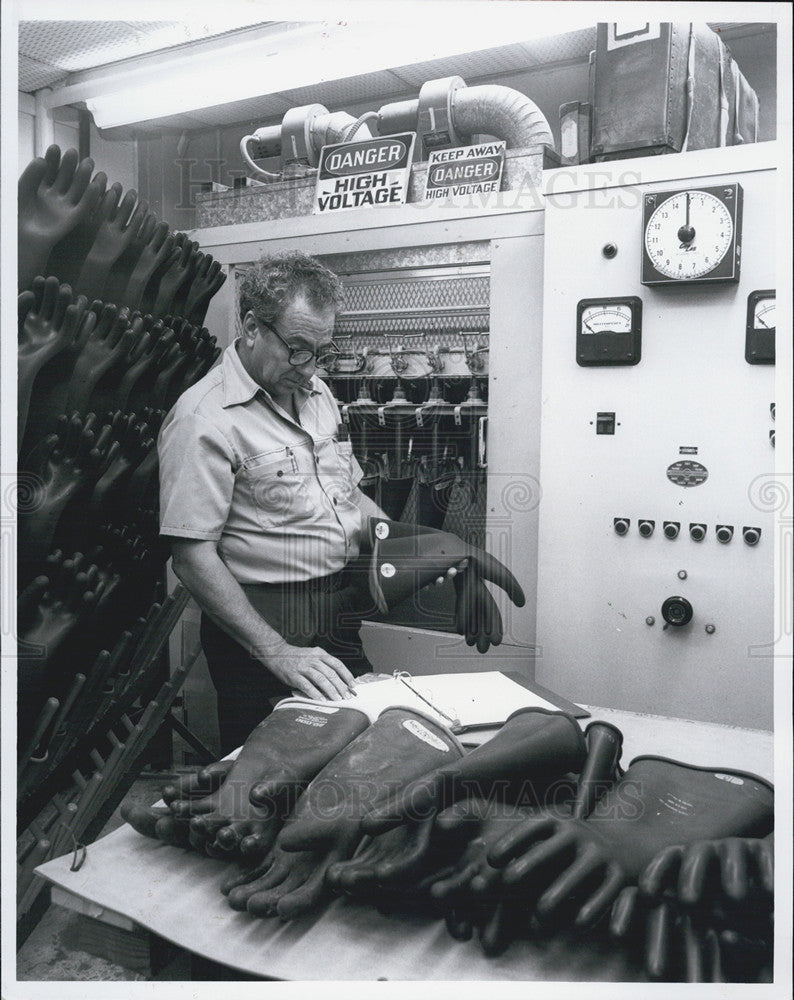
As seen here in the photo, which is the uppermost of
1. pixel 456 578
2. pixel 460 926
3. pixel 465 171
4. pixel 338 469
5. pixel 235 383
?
pixel 465 171

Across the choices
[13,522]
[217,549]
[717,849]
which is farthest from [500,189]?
[717,849]

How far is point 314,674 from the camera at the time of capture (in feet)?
5.16

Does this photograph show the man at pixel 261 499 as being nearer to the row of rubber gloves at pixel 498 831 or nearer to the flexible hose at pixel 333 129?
the row of rubber gloves at pixel 498 831

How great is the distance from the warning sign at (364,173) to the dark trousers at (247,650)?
4.36ft

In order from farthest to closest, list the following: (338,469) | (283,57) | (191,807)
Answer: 1. (283,57)
2. (338,469)
3. (191,807)

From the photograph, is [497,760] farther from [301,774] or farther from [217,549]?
[217,549]

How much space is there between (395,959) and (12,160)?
3.95ft

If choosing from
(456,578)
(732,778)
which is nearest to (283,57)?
(456,578)

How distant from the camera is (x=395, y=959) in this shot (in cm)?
95

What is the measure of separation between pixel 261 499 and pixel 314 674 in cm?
63

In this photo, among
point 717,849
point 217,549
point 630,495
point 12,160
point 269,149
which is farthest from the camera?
point 269,149

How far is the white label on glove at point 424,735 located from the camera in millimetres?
1252

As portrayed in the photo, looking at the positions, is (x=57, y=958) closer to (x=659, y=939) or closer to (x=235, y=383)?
(x=235, y=383)

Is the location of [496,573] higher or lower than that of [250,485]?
lower
